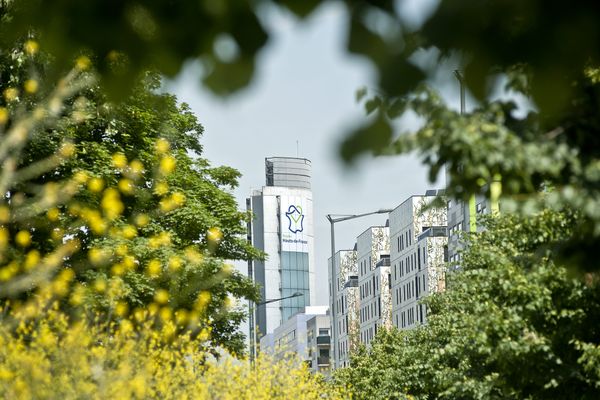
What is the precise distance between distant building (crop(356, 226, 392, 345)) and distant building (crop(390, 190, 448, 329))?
2.82m

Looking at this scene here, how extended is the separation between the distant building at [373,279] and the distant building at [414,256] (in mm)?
2825

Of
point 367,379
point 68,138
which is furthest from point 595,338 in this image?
point 367,379

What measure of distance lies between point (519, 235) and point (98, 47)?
16.9 meters

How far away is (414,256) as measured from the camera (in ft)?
397

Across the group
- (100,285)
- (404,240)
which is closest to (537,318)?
(100,285)

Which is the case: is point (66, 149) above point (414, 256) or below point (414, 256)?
below

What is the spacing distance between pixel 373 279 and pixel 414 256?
20.6 metres

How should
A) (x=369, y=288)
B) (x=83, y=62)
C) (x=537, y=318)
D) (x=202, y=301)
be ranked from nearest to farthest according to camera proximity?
1. (x=83, y=62)
2. (x=537, y=318)
3. (x=202, y=301)
4. (x=369, y=288)

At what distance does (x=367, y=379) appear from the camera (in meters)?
59.2

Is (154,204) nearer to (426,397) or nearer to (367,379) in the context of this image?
(426,397)

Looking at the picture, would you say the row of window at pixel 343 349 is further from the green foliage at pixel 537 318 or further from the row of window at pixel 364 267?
the green foliage at pixel 537 318

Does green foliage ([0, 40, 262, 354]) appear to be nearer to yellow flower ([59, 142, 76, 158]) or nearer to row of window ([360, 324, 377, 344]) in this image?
yellow flower ([59, 142, 76, 158])

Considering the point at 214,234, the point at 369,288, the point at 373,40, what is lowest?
the point at 373,40

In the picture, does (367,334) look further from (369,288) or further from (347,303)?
(347,303)
